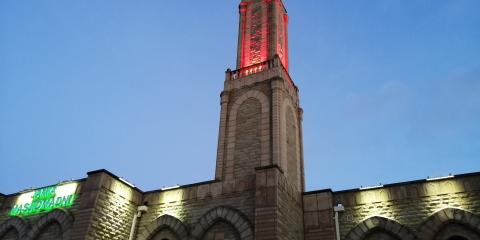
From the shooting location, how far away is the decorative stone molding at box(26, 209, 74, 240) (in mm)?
18609

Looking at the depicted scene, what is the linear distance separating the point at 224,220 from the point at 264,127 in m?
6.64

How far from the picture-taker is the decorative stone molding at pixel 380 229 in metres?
16.6

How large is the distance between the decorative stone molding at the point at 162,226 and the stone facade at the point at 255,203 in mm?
53

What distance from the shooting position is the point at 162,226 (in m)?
19.8

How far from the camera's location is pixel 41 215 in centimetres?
2014

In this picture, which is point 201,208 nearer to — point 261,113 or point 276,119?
point 276,119

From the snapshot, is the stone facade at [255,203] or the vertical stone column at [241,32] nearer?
the stone facade at [255,203]

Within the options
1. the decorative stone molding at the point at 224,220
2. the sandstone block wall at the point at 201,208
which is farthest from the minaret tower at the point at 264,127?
the decorative stone molding at the point at 224,220

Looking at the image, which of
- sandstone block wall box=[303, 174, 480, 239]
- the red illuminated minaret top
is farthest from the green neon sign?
the red illuminated minaret top

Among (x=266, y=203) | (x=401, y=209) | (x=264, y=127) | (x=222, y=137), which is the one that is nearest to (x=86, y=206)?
(x=266, y=203)

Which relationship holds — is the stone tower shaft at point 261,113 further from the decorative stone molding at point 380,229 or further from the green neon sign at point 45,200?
the green neon sign at point 45,200

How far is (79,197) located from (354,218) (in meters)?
14.1

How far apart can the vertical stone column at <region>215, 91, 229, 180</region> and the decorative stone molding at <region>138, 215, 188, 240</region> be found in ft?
12.9

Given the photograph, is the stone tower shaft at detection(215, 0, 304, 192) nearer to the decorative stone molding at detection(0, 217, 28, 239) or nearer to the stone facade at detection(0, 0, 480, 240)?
the stone facade at detection(0, 0, 480, 240)
